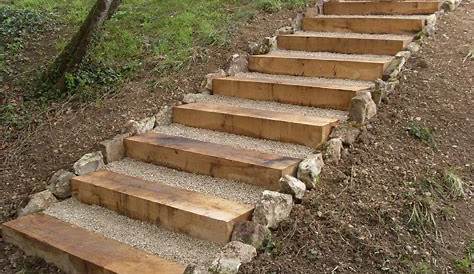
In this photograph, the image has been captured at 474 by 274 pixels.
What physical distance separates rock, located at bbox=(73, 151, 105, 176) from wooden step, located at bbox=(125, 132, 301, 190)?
0.83 feet

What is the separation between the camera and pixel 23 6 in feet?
22.8

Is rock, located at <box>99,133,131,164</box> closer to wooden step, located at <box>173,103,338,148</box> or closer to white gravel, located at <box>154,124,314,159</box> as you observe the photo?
white gravel, located at <box>154,124,314,159</box>

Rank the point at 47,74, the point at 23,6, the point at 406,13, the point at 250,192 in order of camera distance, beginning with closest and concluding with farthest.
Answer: the point at 250,192, the point at 47,74, the point at 406,13, the point at 23,6

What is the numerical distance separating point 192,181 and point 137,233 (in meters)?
0.57

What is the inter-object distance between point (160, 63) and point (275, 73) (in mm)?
1205

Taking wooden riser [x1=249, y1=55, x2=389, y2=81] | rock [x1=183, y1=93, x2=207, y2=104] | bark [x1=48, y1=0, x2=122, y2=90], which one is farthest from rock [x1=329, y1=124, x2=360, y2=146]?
bark [x1=48, y1=0, x2=122, y2=90]

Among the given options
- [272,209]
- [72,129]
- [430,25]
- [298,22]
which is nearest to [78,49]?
[72,129]

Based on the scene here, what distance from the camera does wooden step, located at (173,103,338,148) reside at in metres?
3.52

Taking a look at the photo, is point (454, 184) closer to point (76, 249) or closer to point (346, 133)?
point (346, 133)

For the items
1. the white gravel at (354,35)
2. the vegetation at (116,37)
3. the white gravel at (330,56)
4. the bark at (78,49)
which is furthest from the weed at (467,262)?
the bark at (78,49)

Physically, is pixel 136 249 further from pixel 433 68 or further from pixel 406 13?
pixel 406 13

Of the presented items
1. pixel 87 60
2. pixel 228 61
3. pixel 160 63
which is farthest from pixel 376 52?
pixel 87 60

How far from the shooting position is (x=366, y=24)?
5.15 meters

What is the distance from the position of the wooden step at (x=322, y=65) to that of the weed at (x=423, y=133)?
2.54 feet
